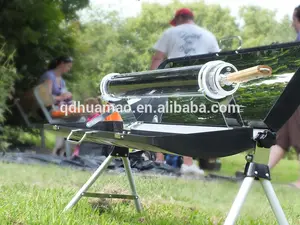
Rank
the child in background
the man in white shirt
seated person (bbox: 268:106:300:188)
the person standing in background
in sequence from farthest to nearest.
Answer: the child in background, the man in white shirt, the person standing in background, seated person (bbox: 268:106:300:188)

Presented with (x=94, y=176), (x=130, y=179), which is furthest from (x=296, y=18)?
(x=94, y=176)

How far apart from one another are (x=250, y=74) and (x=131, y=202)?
4.54 feet

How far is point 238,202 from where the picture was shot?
1.36 metres

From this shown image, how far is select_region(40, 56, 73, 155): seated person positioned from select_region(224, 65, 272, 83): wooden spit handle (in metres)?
4.00

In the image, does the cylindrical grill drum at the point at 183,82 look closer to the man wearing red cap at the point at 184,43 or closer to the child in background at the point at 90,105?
the man wearing red cap at the point at 184,43

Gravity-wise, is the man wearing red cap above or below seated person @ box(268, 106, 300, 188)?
above

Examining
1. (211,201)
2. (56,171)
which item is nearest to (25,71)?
(56,171)

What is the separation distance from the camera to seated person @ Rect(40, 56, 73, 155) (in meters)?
5.27

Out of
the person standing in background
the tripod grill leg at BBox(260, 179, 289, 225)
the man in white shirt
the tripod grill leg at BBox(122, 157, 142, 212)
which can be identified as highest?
the person standing in background

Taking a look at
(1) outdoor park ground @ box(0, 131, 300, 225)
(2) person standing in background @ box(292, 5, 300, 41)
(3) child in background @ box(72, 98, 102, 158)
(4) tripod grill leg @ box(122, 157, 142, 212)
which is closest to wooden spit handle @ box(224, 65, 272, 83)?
(1) outdoor park ground @ box(0, 131, 300, 225)

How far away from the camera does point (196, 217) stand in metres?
2.41

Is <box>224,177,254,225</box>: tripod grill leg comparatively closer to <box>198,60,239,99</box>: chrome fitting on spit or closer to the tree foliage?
<box>198,60,239,99</box>: chrome fitting on spit

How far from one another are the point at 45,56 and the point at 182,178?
2.76m

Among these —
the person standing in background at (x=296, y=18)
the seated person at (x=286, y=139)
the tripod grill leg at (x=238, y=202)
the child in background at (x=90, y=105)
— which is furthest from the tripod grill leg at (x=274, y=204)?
the child in background at (x=90, y=105)
